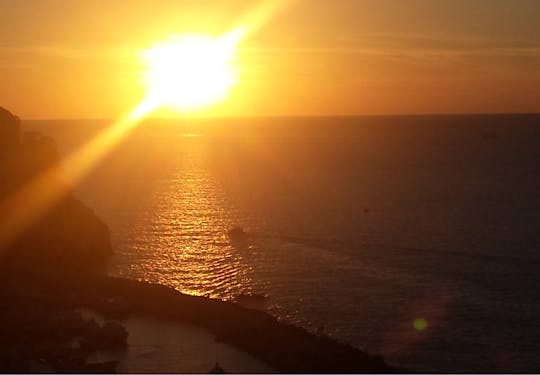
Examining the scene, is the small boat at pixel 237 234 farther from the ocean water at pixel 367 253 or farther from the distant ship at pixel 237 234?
the ocean water at pixel 367 253

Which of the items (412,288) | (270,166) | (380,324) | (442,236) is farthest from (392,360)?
(270,166)

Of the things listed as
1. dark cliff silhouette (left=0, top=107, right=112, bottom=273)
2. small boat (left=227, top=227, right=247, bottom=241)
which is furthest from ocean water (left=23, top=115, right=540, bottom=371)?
dark cliff silhouette (left=0, top=107, right=112, bottom=273)

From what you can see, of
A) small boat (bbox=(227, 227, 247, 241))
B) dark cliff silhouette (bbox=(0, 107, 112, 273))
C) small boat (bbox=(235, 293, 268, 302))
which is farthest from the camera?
small boat (bbox=(227, 227, 247, 241))

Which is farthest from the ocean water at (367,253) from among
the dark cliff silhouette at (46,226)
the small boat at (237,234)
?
the dark cliff silhouette at (46,226)

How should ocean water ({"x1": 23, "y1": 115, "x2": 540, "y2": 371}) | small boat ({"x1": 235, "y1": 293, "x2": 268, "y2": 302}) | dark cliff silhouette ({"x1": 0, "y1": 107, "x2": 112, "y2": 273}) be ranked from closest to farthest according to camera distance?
ocean water ({"x1": 23, "y1": 115, "x2": 540, "y2": 371}), small boat ({"x1": 235, "y1": 293, "x2": 268, "y2": 302}), dark cliff silhouette ({"x1": 0, "y1": 107, "x2": 112, "y2": 273})

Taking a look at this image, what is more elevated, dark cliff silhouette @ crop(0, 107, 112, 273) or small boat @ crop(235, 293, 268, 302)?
dark cliff silhouette @ crop(0, 107, 112, 273)

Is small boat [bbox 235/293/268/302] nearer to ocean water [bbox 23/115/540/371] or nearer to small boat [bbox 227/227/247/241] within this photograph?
ocean water [bbox 23/115/540/371]

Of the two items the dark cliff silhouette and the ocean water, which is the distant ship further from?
the dark cliff silhouette

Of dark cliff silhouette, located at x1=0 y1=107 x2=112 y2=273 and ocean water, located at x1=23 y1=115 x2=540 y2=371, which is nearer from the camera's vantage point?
ocean water, located at x1=23 y1=115 x2=540 y2=371
